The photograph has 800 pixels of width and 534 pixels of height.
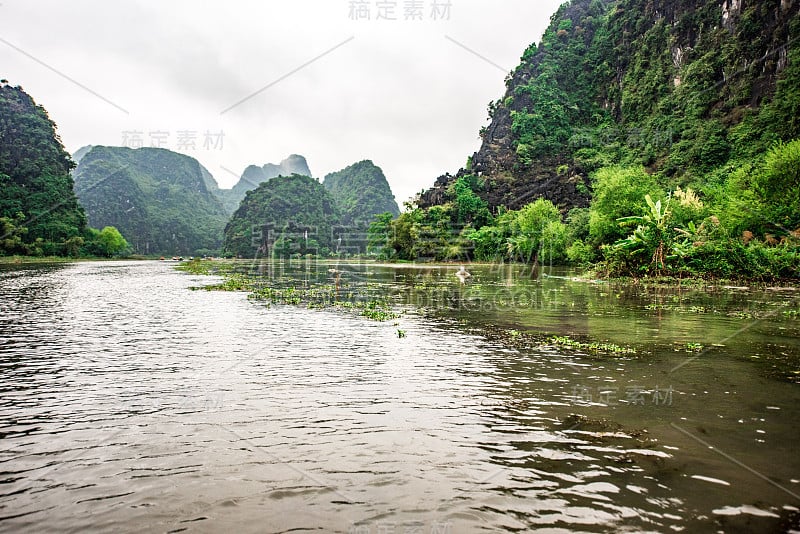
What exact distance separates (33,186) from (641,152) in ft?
392

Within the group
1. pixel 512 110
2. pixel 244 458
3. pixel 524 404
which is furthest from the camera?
pixel 512 110

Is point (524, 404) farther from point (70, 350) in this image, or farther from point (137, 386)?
point (70, 350)

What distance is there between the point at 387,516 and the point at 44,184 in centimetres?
11948

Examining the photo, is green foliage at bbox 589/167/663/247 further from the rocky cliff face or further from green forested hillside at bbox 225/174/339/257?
green forested hillside at bbox 225/174/339/257

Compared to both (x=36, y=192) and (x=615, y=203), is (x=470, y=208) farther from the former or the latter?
(x=36, y=192)

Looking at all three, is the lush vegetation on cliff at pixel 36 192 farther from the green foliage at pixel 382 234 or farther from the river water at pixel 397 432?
the river water at pixel 397 432

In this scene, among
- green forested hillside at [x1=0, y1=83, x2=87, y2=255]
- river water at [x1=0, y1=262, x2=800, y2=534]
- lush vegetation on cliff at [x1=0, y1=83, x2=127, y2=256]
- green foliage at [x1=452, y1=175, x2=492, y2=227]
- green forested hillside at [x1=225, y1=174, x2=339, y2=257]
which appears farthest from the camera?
green forested hillside at [x1=225, y1=174, x2=339, y2=257]

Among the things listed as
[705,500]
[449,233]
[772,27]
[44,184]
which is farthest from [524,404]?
[44,184]

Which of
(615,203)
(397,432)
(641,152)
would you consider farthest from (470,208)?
(397,432)

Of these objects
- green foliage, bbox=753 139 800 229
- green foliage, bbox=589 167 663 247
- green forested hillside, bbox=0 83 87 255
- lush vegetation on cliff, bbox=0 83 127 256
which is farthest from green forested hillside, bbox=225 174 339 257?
green foliage, bbox=753 139 800 229

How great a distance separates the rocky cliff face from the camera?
70.5 m

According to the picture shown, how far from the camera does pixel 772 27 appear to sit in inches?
2830

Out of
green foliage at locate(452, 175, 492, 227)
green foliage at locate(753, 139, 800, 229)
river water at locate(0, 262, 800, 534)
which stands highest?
green foliage at locate(452, 175, 492, 227)

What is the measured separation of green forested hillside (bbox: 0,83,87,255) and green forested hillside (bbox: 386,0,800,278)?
64.8 m
